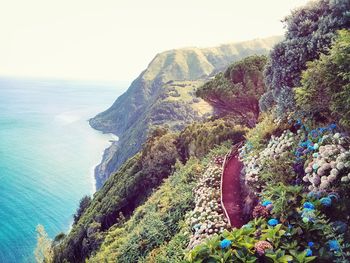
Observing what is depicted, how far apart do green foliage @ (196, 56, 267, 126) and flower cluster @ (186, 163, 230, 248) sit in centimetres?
1152

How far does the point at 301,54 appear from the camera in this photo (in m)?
11.4

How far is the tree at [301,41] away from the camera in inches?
423

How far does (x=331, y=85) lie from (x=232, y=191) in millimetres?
4636

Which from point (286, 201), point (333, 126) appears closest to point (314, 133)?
point (333, 126)

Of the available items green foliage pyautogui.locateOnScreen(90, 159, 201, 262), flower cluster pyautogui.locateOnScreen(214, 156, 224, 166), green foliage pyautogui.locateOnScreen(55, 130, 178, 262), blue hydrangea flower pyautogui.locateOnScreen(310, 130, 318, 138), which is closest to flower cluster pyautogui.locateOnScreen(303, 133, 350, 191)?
blue hydrangea flower pyautogui.locateOnScreen(310, 130, 318, 138)

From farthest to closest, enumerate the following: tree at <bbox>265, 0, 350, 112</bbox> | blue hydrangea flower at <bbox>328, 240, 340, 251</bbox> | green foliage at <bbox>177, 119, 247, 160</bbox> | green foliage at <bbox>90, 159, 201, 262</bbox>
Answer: green foliage at <bbox>177, 119, 247, 160</bbox>
green foliage at <bbox>90, 159, 201, 262</bbox>
tree at <bbox>265, 0, 350, 112</bbox>
blue hydrangea flower at <bbox>328, 240, 340, 251</bbox>

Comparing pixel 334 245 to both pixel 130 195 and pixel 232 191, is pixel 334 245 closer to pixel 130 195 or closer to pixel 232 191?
pixel 232 191

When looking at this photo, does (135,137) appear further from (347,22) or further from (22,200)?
(347,22)

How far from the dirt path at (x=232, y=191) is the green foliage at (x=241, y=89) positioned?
10654 millimetres

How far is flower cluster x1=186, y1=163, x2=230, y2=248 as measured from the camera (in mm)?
9157

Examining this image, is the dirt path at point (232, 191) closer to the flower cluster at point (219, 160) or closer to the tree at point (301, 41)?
the flower cluster at point (219, 160)

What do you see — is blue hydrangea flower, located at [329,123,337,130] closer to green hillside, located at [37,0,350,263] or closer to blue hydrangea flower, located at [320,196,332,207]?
green hillside, located at [37,0,350,263]

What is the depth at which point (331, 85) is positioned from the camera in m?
8.55

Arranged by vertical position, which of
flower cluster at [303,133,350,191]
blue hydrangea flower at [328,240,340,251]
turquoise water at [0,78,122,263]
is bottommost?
turquoise water at [0,78,122,263]
